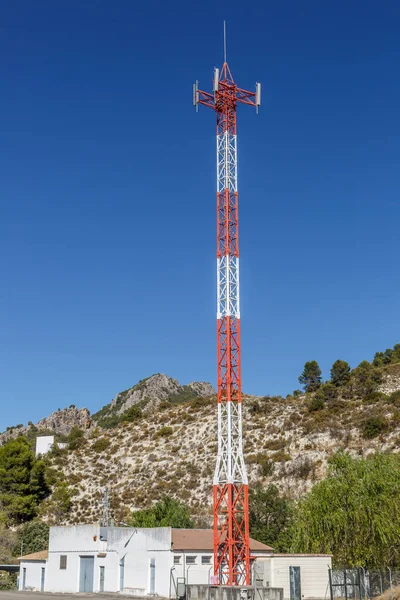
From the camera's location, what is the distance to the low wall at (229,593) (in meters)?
37.1

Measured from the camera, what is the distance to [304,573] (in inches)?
A: 1607

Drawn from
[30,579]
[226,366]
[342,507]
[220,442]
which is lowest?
[30,579]

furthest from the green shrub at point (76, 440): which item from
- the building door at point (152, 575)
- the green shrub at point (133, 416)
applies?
the building door at point (152, 575)

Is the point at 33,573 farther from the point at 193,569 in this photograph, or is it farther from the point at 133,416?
the point at 133,416

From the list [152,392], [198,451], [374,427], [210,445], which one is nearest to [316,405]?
[374,427]

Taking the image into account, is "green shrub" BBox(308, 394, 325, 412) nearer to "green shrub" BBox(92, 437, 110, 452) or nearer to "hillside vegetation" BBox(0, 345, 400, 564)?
"hillside vegetation" BBox(0, 345, 400, 564)

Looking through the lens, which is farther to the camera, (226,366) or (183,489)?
(183,489)

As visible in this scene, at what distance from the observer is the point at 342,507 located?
4369 cm

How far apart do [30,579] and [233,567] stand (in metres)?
18.5

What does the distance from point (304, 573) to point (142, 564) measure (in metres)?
10.0

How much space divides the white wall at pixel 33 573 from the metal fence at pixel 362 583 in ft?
70.6

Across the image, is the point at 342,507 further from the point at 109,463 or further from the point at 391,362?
the point at 391,362

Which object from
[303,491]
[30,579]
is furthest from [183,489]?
[30,579]

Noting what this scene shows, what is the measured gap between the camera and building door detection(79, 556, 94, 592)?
1869 inches
